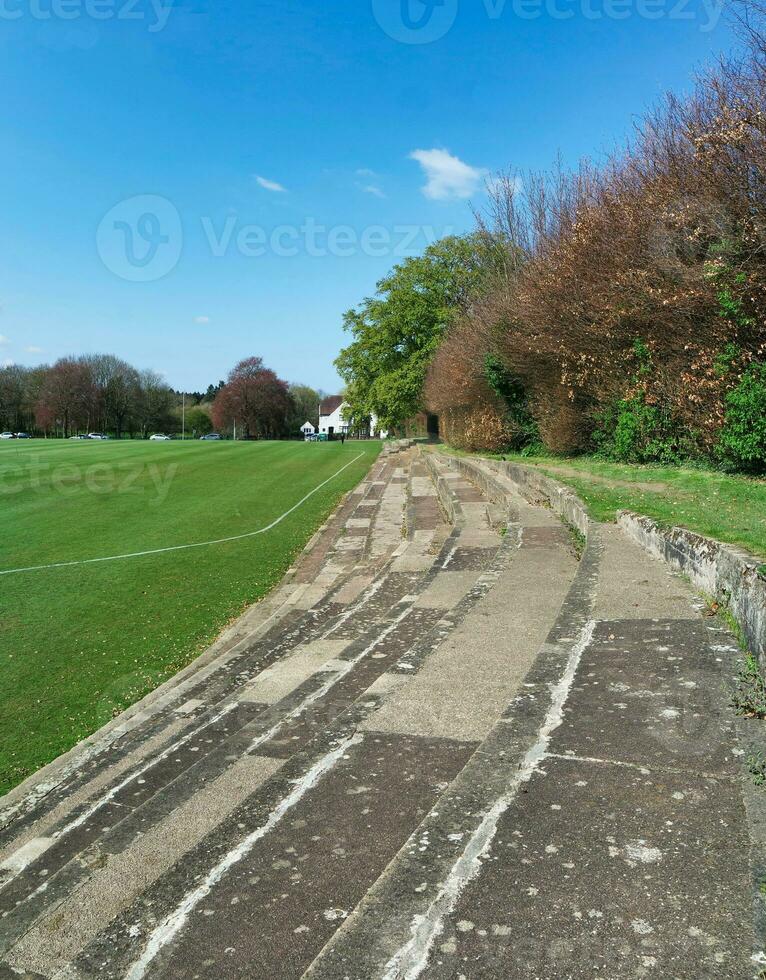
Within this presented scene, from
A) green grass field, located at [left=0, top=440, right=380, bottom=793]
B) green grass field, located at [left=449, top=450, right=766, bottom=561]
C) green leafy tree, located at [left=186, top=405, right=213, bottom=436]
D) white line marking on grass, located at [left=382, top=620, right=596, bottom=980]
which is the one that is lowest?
green grass field, located at [left=0, top=440, right=380, bottom=793]

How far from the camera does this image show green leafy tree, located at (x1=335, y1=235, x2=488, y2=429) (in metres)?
47.2

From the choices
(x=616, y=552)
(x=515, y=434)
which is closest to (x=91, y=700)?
(x=616, y=552)

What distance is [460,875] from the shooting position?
102 inches

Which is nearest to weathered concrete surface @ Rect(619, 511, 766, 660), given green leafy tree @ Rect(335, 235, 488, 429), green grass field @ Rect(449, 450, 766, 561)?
green grass field @ Rect(449, 450, 766, 561)

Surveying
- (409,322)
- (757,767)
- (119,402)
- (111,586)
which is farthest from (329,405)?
(757,767)

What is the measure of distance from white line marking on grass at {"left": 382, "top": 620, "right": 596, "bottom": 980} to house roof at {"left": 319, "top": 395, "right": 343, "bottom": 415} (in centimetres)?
14438

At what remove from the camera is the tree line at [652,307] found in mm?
10711

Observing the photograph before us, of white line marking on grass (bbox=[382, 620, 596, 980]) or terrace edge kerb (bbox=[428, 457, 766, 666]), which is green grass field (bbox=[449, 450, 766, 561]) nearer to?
terrace edge kerb (bbox=[428, 457, 766, 666])

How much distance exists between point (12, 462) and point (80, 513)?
1757cm

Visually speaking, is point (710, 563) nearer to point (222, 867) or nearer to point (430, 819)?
point (430, 819)

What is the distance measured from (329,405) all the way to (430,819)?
15093cm

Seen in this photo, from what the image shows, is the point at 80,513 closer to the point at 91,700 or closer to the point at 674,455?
the point at 91,700

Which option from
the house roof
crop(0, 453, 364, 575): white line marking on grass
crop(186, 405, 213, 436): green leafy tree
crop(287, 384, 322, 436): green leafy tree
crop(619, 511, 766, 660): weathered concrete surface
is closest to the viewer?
crop(619, 511, 766, 660): weathered concrete surface

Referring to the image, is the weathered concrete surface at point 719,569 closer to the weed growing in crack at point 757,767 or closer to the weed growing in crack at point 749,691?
the weed growing in crack at point 749,691
